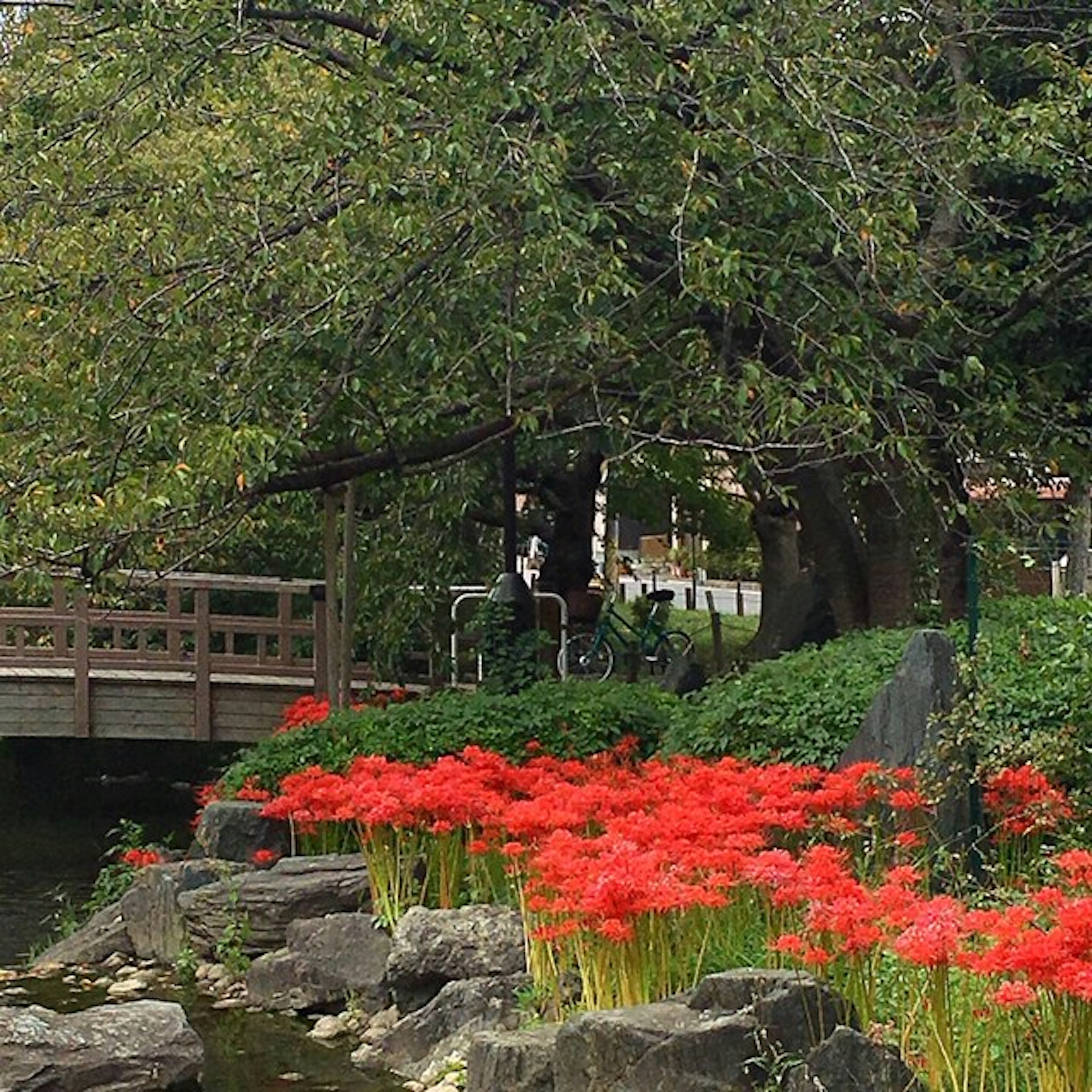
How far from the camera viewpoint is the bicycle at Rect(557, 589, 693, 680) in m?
19.4

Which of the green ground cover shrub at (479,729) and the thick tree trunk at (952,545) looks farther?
the thick tree trunk at (952,545)

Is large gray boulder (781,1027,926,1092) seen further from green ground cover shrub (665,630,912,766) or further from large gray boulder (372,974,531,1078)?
green ground cover shrub (665,630,912,766)

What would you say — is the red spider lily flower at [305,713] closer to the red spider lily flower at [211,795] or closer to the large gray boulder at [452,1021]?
the red spider lily flower at [211,795]

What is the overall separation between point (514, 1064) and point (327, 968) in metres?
3.05

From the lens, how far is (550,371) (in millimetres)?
11719

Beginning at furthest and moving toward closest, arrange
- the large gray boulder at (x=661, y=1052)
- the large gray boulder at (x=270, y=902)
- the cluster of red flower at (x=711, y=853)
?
the large gray boulder at (x=270, y=902), the large gray boulder at (x=661, y=1052), the cluster of red flower at (x=711, y=853)

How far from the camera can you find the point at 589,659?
19375 mm

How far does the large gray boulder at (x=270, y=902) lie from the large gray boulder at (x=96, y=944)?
724 millimetres

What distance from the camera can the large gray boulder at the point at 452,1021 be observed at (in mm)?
8266

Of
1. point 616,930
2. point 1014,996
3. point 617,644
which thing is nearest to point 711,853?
point 616,930

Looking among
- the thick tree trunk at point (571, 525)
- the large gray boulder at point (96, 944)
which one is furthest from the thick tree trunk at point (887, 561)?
the large gray boulder at point (96, 944)

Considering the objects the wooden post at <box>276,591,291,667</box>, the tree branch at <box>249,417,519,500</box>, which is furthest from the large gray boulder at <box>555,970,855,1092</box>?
the wooden post at <box>276,591,291,667</box>

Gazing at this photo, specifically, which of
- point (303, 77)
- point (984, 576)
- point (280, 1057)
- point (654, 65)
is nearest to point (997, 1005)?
point (280, 1057)

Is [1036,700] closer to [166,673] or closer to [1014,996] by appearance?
[1014,996]
